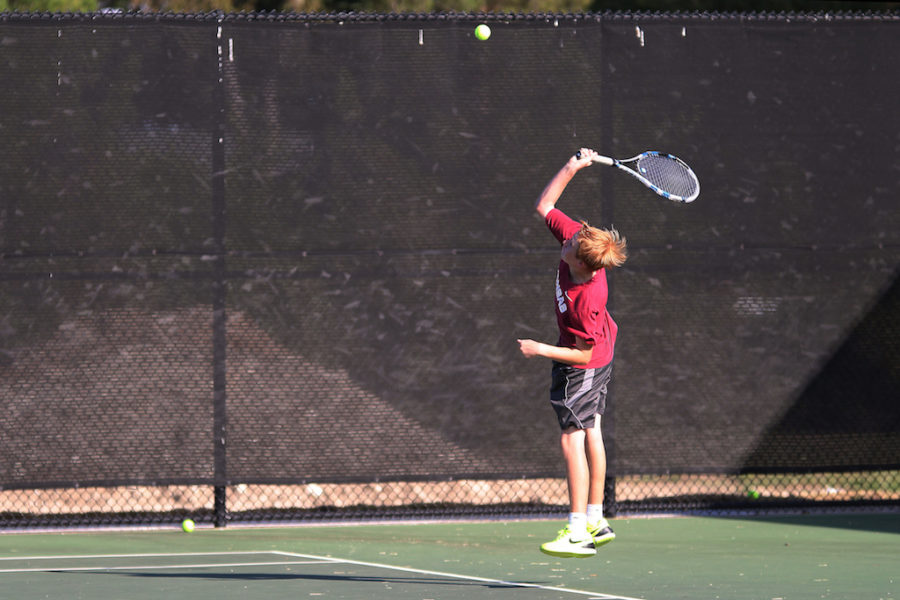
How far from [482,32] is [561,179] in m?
1.67

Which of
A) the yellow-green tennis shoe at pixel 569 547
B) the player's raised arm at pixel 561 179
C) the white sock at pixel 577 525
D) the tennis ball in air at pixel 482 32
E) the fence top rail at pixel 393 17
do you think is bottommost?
the yellow-green tennis shoe at pixel 569 547

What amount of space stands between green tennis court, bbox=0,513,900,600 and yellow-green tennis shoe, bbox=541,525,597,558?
0.48ft

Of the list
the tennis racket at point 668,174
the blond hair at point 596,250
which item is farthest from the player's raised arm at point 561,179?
the tennis racket at point 668,174

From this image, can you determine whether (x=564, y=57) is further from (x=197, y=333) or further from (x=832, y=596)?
(x=832, y=596)

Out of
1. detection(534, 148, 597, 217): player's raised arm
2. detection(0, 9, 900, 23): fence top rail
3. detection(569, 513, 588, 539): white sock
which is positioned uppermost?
detection(0, 9, 900, 23): fence top rail

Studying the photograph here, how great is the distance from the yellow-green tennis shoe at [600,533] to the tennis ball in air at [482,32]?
9.26ft

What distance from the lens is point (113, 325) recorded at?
26.7 feet

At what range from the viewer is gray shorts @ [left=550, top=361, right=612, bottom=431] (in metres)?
6.81

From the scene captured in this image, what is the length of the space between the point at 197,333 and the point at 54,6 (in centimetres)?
701

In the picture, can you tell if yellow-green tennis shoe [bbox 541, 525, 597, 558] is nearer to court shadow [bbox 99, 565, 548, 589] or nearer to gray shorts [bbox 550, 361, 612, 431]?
court shadow [bbox 99, 565, 548, 589]

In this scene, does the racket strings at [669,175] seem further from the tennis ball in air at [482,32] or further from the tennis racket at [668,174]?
the tennis ball in air at [482,32]

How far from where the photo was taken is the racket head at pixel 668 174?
7.45m

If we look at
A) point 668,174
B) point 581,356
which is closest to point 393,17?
point 668,174

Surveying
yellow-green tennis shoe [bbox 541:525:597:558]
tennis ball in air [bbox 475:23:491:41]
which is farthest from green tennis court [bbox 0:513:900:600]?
tennis ball in air [bbox 475:23:491:41]
